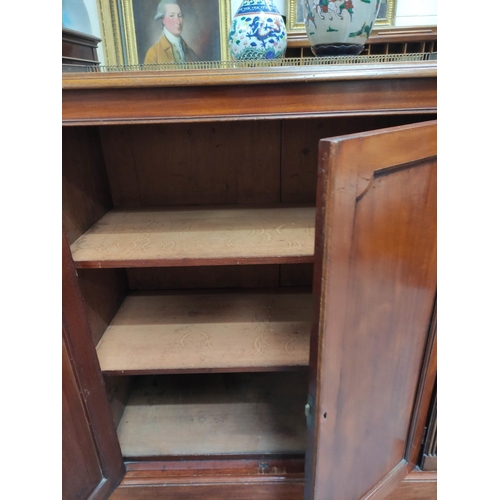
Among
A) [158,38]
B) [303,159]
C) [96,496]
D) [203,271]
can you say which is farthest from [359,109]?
[96,496]

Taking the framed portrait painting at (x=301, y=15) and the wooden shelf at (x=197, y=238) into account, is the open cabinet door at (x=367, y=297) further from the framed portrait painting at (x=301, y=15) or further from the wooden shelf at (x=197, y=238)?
the framed portrait painting at (x=301, y=15)

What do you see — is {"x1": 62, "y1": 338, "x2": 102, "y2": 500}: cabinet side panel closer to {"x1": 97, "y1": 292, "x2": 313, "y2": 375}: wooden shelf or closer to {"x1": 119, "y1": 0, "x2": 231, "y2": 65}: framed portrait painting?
{"x1": 97, "y1": 292, "x2": 313, "y2": 375}: wooden shelf

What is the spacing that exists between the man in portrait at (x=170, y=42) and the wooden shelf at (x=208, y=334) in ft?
2.67

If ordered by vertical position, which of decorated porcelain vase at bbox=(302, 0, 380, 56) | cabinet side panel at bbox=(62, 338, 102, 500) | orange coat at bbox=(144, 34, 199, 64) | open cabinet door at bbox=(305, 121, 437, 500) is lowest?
cabinet side panel at bbox=(62, 338, 102, 500)

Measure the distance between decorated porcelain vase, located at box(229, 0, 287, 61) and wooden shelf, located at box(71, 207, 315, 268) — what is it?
0.40 metres

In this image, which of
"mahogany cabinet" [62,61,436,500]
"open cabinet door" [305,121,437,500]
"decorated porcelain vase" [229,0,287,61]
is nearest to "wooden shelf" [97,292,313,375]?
"mahogany cabinet" [62,61,436,500]

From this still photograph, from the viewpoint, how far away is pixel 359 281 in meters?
0.53

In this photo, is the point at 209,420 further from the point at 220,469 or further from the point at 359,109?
the point at 359,109

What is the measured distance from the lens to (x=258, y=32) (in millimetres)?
724

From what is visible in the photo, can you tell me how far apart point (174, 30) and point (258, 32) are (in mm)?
597

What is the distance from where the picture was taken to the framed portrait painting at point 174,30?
45.1 inches

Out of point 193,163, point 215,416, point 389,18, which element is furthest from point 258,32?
point 215,416

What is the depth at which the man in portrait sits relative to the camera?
1158mm

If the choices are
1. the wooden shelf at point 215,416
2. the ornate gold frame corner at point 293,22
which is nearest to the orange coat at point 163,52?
the ornate gold frame corner at point 293,22
